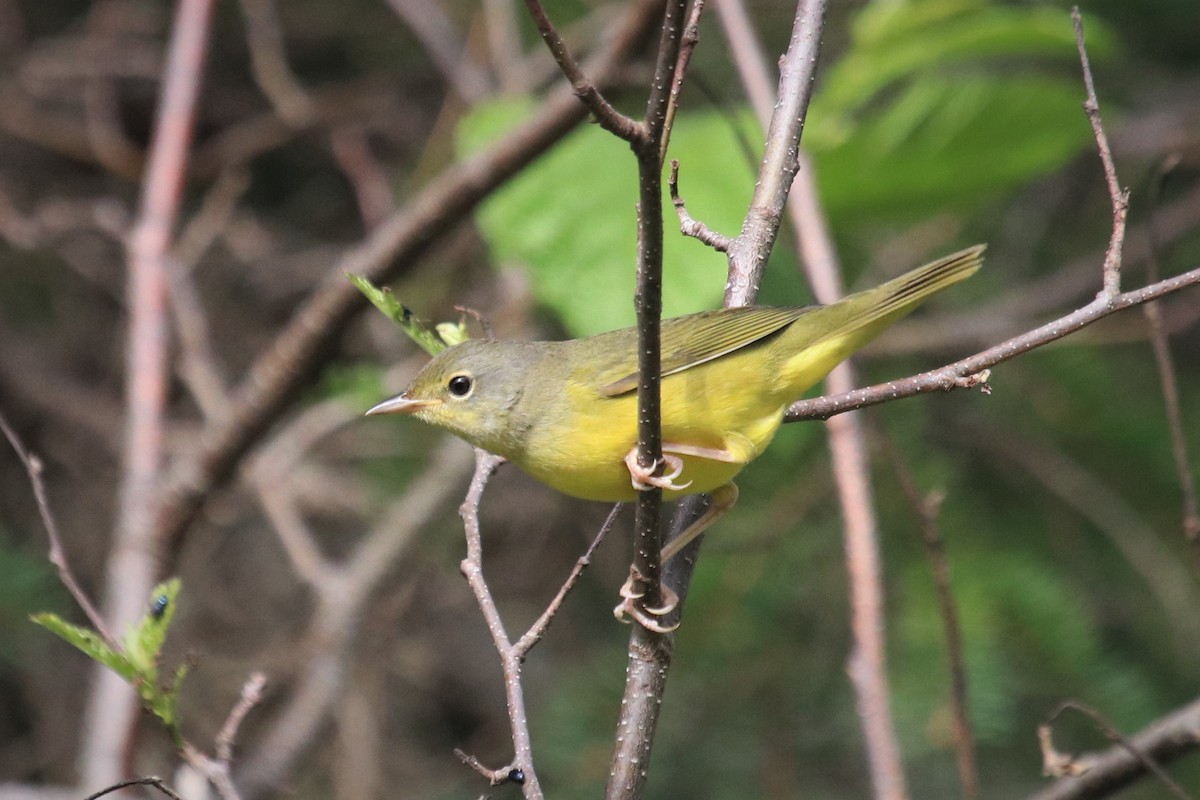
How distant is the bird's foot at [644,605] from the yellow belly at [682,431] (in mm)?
292

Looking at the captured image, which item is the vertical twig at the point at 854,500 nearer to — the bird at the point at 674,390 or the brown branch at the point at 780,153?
the brown branch at the point at 780,153

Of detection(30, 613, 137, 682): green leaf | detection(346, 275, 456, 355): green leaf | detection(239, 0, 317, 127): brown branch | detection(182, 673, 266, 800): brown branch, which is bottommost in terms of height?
detection(182, 673, 266, 800): brown branch

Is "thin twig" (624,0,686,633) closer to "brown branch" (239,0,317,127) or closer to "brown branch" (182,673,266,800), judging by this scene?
"brown branch" (182,673,266,800)

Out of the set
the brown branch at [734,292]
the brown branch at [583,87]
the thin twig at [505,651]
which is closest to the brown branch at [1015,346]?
the brown branch at [734,292]

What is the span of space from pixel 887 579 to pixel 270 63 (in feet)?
9.13

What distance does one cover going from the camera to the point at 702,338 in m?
2.79

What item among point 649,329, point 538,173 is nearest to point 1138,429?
point 538,173

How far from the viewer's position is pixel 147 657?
6.31ft

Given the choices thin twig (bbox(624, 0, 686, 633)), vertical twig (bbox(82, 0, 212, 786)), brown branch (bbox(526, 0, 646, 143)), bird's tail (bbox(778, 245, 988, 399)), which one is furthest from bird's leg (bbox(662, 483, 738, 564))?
vertical twig (bbox(82, 0, 212, 786))

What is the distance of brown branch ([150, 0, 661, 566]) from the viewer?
312 cm

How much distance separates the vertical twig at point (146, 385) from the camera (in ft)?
10.4

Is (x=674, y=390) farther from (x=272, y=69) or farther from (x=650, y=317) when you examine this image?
(x=272, y=69)

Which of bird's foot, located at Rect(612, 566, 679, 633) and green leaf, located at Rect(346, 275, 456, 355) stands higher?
green leaf, located at Rect(346, 275, 456, 355)

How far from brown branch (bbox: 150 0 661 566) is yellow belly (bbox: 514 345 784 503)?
Result: 668 mm
